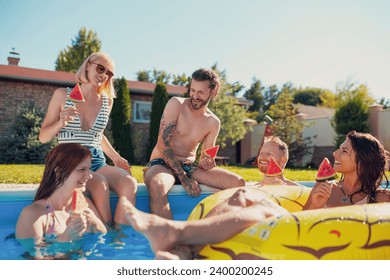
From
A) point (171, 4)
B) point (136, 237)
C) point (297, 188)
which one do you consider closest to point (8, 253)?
point (136, 237)

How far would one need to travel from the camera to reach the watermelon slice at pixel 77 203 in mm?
3174

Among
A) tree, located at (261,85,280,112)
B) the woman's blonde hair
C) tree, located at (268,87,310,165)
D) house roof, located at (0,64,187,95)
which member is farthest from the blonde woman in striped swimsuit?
tree, located at (261,85,280,112)

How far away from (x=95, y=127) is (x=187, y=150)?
1.12 m

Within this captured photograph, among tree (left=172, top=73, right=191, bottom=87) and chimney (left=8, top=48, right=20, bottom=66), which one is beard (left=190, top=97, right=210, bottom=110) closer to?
chimney (left=8, top=48, right=20, bottom=66)

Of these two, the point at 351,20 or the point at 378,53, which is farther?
the point at 378,53

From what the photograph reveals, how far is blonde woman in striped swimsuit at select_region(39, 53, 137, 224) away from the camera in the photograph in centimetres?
375

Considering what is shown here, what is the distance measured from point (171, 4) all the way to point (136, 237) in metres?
3.89

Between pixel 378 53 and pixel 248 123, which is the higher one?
pixel 378 53

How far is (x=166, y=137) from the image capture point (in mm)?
4453

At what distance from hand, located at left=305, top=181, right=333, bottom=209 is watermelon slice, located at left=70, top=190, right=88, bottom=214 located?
6.19 feet

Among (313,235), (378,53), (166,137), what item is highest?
(378,53)

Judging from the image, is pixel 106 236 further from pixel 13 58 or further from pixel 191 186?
pixel 13 58

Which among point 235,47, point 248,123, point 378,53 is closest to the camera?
point 378,53

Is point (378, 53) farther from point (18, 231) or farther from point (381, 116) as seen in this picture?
point (381, 116)
